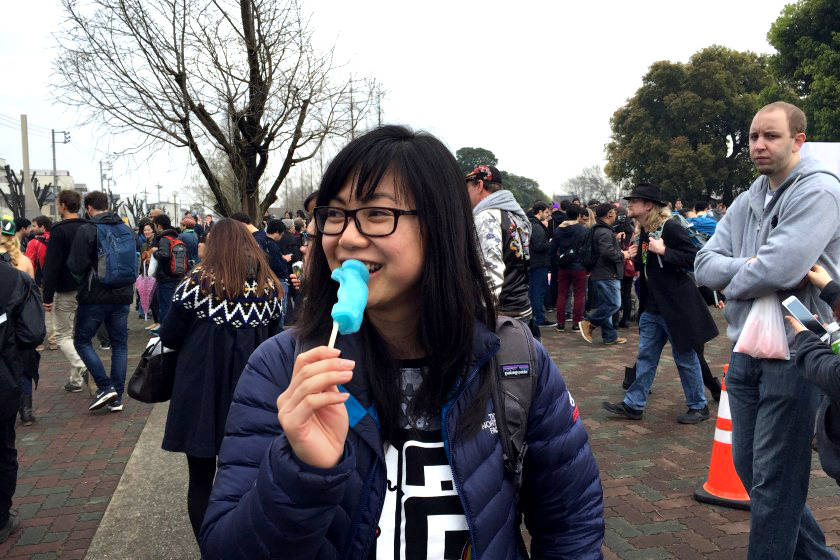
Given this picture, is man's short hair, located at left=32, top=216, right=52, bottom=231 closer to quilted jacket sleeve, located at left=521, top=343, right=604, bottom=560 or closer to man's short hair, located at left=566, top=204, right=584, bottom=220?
man's short hair, located at left=566, top=204, right=584, bottom=220

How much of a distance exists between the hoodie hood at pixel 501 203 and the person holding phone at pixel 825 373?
2.75m

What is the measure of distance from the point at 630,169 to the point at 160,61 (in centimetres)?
3292

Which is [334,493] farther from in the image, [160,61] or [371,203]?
[160,61]

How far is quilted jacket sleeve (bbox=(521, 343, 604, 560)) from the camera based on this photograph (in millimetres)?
1627

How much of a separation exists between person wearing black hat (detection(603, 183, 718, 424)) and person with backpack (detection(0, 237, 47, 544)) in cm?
485

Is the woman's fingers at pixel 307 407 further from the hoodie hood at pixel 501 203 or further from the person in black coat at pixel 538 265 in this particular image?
the person in black coat at pixel 538 265

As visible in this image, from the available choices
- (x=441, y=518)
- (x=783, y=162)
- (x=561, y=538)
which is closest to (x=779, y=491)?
(x=783, y=162)

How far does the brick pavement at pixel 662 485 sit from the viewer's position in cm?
382

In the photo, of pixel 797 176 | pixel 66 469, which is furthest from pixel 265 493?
pixel 66 469

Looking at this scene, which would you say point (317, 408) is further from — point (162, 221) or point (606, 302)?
point (162, 221)

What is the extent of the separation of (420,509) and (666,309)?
192 inches

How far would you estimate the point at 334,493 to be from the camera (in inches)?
46.8

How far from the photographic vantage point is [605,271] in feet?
33.1

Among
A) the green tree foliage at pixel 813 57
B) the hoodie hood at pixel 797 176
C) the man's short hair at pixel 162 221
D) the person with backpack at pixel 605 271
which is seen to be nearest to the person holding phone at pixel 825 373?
the hoodie hood at pixel 797 176
